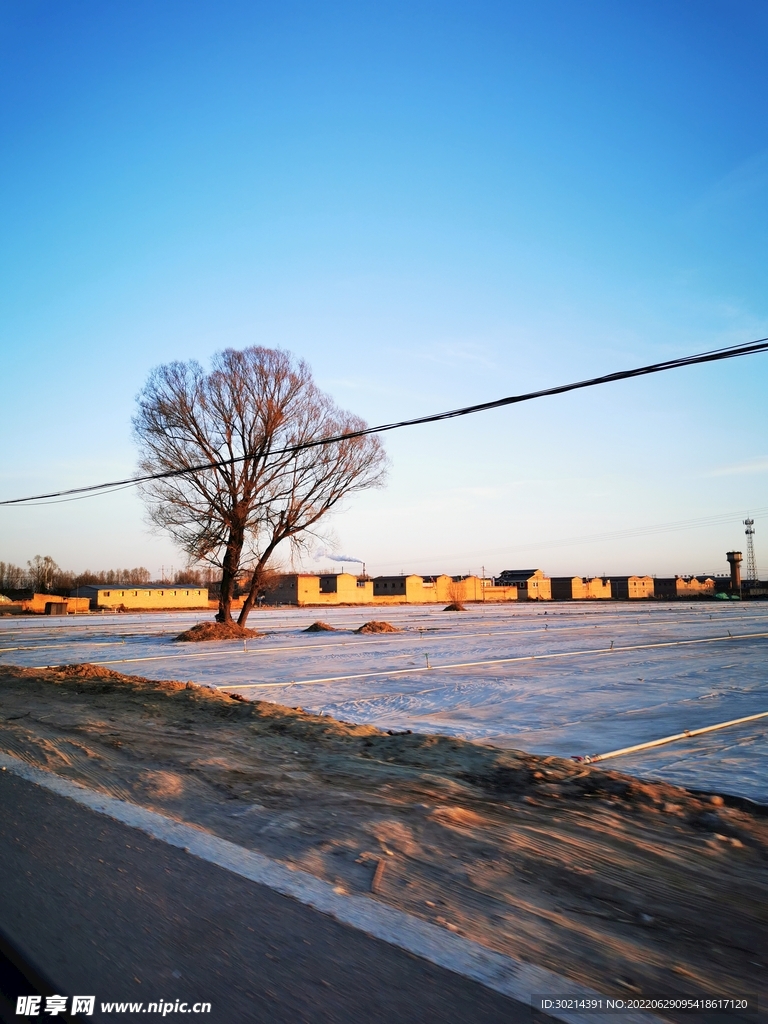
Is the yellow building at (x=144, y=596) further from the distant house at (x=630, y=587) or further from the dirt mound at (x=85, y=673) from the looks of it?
the distant house at (x=630, y=587)

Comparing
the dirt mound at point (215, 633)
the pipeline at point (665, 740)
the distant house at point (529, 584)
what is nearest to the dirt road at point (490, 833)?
the pipeline at point (665, 740)

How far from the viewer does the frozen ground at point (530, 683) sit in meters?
8.27

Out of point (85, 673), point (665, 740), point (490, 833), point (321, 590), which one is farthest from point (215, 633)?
point (321, 590)

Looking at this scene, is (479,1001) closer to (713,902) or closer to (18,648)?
(713,902)

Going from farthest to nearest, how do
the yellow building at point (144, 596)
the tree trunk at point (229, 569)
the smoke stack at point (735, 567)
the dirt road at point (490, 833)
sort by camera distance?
the smoke stack at point (735, 567)
the yellow building at point (144, 596)
the tree trunk at point (229, 569)
the dirt road at point (490, 833)

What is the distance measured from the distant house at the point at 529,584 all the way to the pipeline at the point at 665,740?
136 m

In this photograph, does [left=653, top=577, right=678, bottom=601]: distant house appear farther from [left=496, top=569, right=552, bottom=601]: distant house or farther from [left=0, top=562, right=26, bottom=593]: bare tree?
[left=0, top=562, right=26, bottom=593]: bare tree

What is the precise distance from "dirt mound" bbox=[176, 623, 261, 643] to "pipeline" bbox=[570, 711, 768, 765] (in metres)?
21.9

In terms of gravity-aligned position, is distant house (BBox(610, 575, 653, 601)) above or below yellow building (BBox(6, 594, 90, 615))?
below

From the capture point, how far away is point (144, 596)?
100375 mm

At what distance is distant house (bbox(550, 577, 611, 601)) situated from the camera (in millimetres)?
147125

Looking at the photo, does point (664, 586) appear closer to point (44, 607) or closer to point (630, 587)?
point (630, 587)

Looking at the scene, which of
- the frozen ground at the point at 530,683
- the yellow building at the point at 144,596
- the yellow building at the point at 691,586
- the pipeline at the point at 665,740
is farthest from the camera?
the yellow building at the point at 691,586

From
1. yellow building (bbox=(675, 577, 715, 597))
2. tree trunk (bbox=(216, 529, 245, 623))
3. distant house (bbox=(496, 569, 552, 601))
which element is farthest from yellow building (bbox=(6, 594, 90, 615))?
yellow building (bbox=(675, 577, 715, 597))
